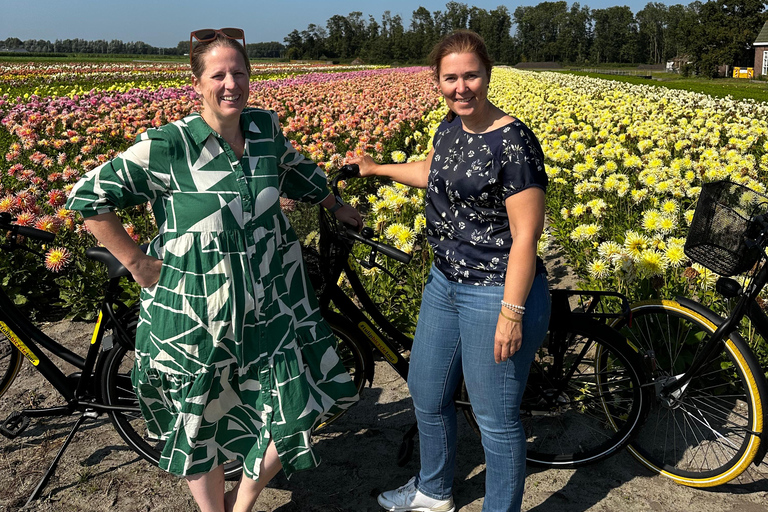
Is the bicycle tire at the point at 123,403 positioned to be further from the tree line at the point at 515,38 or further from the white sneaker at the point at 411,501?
the tree line at the point at 515,38

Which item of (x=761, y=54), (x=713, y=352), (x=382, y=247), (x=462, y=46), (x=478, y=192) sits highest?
(x=761, y=54)

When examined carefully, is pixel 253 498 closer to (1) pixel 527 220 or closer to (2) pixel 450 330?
(2) pixel 450 330

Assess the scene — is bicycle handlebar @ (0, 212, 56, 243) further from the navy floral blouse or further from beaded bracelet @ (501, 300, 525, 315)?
beaded bracelet @ (501, 300, 525, 315)

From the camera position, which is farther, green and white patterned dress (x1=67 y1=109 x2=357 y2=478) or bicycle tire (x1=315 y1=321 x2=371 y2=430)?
bicycle tire (x1=315 y1=321 x2=371 y2=430)

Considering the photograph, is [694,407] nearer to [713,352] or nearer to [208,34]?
[713,352]

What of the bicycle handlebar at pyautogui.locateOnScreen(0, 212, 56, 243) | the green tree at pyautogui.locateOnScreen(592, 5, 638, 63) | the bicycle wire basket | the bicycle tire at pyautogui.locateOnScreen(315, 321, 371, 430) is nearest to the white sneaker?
the bicycle tire at pyautogui.locateOnScreen(315, 321, 371, 430)

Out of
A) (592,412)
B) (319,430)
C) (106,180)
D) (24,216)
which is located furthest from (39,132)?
(592,412)

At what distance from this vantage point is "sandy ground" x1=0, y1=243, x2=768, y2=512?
2689 millimetres

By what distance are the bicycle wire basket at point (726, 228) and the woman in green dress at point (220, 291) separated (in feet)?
4.94

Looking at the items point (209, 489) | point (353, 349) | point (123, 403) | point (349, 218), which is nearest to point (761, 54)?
point (353, 349)

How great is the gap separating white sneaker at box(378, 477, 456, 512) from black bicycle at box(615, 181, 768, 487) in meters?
0.95

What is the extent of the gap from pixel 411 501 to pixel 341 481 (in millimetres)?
428

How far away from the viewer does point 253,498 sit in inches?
90.0

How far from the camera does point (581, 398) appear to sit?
2.92 m
